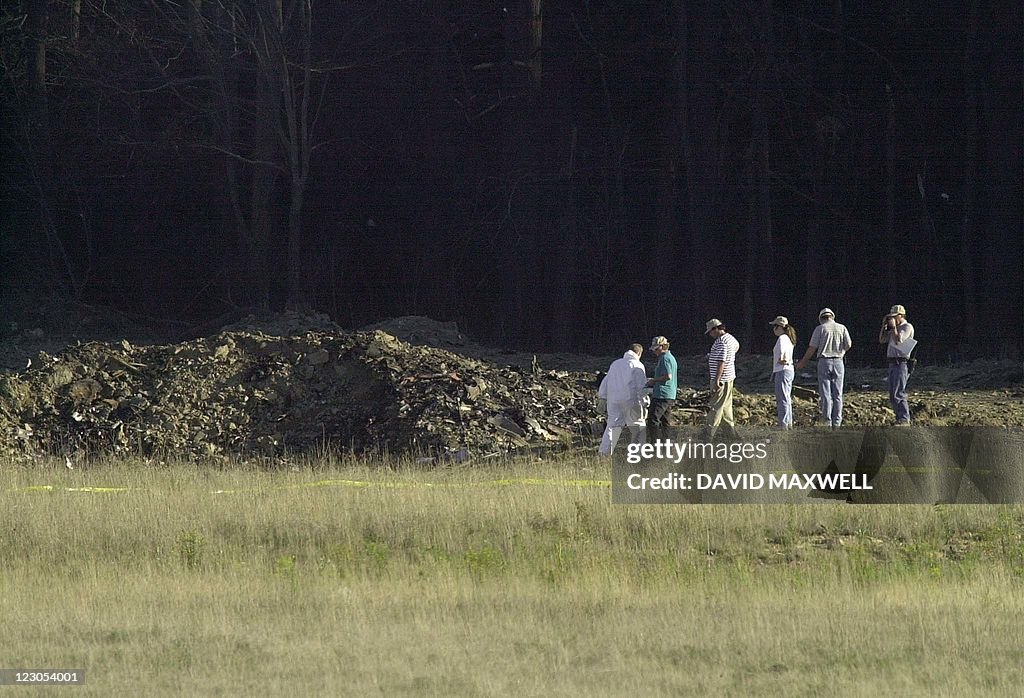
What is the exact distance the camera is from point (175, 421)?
22.7 m

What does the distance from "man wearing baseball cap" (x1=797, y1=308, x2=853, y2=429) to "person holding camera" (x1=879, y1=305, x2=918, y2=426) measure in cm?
63

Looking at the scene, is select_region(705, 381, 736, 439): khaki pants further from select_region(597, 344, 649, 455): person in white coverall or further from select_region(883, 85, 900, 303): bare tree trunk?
select_region(883, 85, 900, 303): bare tree trunk

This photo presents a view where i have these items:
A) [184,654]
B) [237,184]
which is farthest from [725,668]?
[237,184]

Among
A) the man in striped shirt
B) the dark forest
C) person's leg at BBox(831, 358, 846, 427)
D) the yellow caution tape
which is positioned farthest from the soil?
the dark forest

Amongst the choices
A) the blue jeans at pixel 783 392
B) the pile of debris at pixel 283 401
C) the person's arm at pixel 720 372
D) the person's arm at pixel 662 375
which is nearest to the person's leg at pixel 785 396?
the blue jeans at pixel 783 392

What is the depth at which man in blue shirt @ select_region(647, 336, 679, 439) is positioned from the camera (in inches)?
699

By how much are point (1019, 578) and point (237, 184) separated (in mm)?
30998

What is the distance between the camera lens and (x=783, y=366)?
18.5 meters

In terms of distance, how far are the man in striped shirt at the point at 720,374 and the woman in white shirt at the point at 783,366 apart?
0.73 metres

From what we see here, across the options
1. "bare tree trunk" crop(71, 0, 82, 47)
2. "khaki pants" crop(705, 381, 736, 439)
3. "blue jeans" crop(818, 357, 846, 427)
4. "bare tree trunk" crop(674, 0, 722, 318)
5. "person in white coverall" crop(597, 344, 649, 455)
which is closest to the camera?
"person in white coverall" crop(597, 344, 649, 455)

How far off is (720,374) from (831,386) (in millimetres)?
2087

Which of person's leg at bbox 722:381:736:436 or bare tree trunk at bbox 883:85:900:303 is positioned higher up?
bare tree trunk at bbox 883:85:900:303

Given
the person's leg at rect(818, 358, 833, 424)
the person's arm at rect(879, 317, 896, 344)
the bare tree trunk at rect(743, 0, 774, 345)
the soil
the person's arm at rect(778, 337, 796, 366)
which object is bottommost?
the soil

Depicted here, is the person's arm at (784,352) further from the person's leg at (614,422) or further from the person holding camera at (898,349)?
the person's leg at (614,422)
